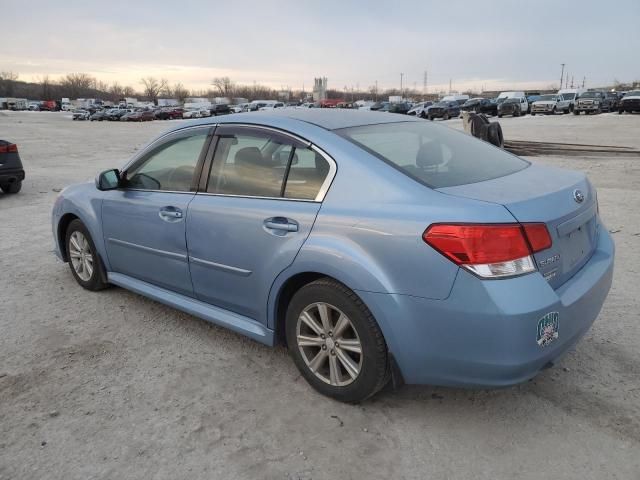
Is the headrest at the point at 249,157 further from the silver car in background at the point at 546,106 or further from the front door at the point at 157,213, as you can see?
the silver car in background at the point at 546,106

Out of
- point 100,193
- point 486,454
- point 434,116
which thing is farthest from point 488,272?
point 434,116

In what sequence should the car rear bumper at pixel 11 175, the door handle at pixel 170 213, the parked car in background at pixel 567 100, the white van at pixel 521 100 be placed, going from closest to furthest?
the door handle at pixel 170 213
the car rear bumper at pixel 11 175
the parked car in background at pixel 567 100
the white van at pixel 521 100

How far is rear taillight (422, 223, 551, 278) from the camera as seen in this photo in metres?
2.33

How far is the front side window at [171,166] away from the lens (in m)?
3.65

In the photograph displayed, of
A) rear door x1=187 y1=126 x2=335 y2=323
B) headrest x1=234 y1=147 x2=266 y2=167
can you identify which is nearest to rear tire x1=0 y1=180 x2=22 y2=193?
rear door x1=187 y1=126 x2=335 y2=323

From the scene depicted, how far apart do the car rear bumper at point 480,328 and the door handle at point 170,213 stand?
1.54 metres

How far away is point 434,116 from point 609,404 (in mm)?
43821

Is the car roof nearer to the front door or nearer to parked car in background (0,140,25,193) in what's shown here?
the front door

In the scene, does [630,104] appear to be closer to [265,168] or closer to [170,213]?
[265,168]

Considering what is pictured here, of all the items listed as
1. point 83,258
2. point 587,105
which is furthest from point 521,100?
point 83,258

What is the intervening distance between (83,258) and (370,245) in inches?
123

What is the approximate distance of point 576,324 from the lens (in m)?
2.60

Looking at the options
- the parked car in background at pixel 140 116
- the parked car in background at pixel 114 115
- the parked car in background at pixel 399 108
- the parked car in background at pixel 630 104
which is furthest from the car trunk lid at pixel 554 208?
the parked car in background at pixel 114 115

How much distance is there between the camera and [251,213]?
10.2 feet
